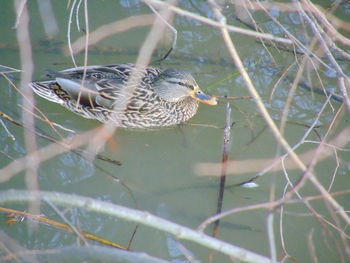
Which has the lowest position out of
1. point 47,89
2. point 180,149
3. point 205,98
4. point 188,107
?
point 180,149

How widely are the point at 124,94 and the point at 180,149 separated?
86cm

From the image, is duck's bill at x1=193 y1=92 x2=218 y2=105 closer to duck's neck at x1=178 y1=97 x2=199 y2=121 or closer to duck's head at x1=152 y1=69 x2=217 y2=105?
duck's head at x1=152 y1=69 x2=217 y2=105

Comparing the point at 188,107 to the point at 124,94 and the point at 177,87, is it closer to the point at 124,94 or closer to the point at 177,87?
the point at 177,87

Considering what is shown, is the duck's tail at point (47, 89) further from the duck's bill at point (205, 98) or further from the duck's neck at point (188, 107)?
the duck's bill at point (205, 98)

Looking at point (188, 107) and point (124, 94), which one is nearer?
point (124, 94)

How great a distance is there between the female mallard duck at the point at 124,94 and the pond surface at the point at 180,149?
0.58 ft

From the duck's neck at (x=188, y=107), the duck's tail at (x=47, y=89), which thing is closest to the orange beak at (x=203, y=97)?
the duck's neck at (x=188, y=107)

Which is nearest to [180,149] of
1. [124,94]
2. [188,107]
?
[188,107]

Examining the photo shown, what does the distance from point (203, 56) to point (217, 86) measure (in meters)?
0.52

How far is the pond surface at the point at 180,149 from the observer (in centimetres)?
426

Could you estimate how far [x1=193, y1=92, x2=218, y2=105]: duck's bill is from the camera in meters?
5.32

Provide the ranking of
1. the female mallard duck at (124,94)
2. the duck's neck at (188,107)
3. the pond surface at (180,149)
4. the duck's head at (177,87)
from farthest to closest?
the duck's neck at (188,107), the duck's head at (177,87), the female mallard duck at (124,94), the pond surface at (180,149)

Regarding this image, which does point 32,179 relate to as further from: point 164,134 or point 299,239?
point 299,239

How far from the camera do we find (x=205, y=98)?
534 centimetres
